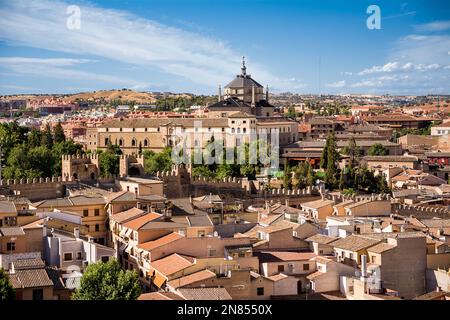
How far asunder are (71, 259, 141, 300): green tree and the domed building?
14.7 meters

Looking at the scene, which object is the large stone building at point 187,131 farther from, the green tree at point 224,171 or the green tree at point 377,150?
the green tree at point 224,171

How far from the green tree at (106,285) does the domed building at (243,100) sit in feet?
48.1

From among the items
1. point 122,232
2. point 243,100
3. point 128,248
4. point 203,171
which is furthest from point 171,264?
point 243,100

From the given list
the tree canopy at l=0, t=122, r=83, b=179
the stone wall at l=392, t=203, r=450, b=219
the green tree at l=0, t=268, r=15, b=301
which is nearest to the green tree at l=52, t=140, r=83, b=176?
the tree canopy at l=0, t=122, r=83, b=179

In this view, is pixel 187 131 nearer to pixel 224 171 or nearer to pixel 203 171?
pixel 224 171

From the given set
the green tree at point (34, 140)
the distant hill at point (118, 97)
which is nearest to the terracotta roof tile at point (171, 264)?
the green tree at point (34, 140)

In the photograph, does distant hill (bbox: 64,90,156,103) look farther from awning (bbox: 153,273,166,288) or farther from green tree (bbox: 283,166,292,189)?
awning (bbox: 153,273,166,288)

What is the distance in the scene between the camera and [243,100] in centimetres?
2123

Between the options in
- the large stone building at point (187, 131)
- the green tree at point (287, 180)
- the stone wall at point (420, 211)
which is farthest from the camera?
the large stone building at point (187, 131)

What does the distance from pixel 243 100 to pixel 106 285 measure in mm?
16552

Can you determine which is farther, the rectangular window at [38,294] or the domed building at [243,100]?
the domed building at [243,100]

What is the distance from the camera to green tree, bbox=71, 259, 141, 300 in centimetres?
488

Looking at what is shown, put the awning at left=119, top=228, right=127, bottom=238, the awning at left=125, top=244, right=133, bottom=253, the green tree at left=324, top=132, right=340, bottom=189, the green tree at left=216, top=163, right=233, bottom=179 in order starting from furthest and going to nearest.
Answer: the green tree at left=216, top=163, right=233, bottom=179 → the green tree at left=324, top=132, right=340, bottom=189 → the awning at left=119, top=228, right=127, bottom=238 → the awning at left=125, top=244, right=133, bottom=253

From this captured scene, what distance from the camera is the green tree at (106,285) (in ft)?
16.0
